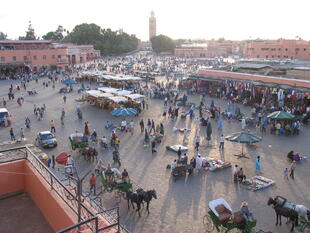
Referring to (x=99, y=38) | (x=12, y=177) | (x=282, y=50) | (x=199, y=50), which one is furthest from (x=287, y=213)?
(x=199, y=50)

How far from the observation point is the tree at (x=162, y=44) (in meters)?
100

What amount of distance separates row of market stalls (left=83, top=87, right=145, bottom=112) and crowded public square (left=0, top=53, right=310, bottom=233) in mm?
89

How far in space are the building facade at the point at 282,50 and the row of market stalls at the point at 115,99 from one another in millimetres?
42088

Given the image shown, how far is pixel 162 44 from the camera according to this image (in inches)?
3959

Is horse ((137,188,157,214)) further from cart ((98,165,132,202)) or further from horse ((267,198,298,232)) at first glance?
horse ((267,198,298,232))

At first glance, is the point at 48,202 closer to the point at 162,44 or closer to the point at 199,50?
the point at 199,50

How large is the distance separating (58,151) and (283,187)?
10945mm

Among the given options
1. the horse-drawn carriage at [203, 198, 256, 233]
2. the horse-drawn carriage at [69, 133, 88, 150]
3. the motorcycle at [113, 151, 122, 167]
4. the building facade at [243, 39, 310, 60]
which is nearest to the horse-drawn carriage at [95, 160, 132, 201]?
the motorcycle at [113, 151, 122, 167]

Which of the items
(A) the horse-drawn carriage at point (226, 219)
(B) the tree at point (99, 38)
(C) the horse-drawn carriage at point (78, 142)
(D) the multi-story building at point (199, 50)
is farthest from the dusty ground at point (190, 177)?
(D) the multi-story building at point (199, 50)

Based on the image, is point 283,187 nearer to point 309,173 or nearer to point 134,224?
point 309,173

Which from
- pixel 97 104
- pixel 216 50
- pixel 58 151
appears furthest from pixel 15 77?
pixel 216 50

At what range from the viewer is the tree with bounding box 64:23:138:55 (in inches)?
3447

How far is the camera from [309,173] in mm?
13062

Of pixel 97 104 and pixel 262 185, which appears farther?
pixel 97 104
